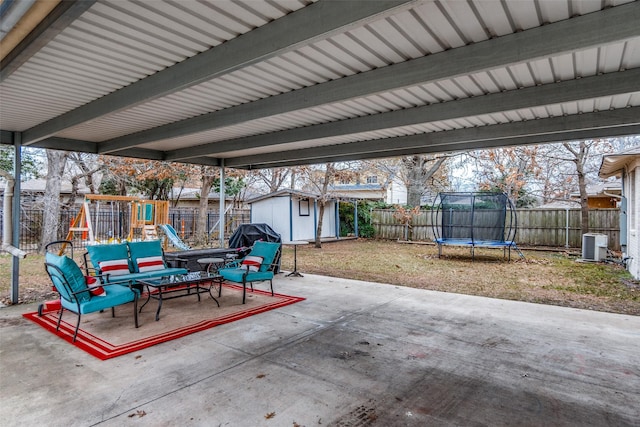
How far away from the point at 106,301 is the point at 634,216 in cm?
1037

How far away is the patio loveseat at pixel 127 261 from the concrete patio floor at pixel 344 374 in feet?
3.45

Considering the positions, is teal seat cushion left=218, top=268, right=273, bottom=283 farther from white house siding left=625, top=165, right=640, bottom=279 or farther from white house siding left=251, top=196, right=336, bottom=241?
white house siding left=251, top=196, right=336, bottom=241

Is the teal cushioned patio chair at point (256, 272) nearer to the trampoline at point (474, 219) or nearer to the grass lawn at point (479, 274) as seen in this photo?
the grass lawn at point (479, 274)

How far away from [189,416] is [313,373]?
1.09m

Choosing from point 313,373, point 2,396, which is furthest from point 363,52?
point 2,396

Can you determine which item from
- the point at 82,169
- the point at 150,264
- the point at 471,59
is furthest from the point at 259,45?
the point at 82,169

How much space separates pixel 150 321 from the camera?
4582 mm

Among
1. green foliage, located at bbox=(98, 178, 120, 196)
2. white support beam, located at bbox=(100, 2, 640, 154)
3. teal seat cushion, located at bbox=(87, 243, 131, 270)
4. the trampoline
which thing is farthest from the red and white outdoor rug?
green foliage, located at bbox=(98, 178, 120, 196)

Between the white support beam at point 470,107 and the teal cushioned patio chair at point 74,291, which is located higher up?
the white support beam at point 470,107

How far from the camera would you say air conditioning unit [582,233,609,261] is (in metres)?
10.2

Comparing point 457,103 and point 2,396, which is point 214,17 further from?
point 2,396

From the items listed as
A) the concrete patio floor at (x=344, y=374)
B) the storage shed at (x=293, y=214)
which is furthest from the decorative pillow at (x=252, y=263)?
the storage shed at (x=293, y=214)

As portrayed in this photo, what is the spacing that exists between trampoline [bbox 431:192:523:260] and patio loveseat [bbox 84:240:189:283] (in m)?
8.66

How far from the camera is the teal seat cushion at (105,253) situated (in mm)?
5191
